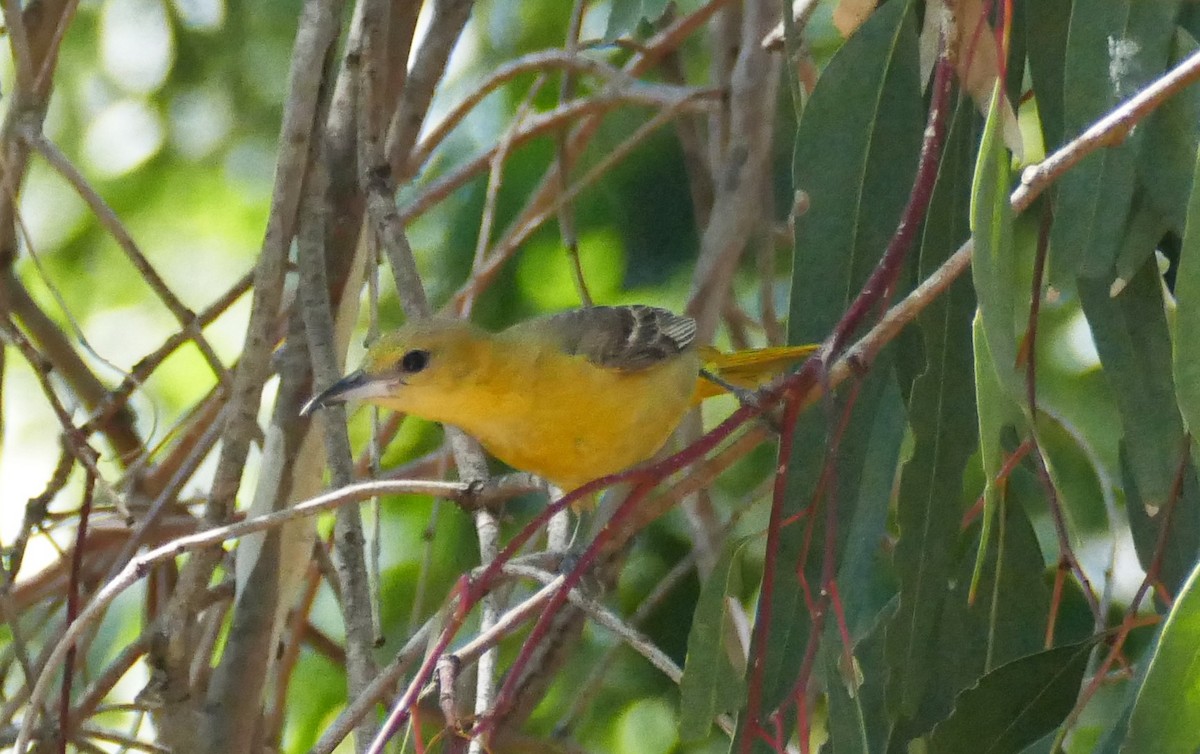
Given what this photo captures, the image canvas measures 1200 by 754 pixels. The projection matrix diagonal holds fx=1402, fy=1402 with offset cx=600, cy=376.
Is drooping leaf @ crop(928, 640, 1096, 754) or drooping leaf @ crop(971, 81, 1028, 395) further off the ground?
drooping leaf @ crop(971, 81, 1028, 395)

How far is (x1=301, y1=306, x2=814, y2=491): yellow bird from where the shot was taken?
2449 mm

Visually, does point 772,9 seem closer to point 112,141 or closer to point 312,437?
point 312,437

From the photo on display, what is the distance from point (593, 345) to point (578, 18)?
0.84 m

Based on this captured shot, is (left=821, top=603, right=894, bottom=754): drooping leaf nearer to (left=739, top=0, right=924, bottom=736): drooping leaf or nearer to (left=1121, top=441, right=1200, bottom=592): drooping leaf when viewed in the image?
(left=739, top=0, right=924, bottom=736): drooping leaf

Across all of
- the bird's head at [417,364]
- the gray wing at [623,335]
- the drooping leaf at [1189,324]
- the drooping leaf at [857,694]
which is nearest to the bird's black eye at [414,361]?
the bird's head at [417,364]

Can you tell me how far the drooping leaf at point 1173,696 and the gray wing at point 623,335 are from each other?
1.35 m

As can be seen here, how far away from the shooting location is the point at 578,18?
3.11 m

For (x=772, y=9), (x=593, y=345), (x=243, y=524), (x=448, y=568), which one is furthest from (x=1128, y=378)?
(x=448, y=568)

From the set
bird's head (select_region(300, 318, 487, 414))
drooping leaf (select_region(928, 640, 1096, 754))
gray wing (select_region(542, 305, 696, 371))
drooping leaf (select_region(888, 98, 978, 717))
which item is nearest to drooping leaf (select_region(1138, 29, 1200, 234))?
drooping leaf (select_region(888, 98, 978, 717))

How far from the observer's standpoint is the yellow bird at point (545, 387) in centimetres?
245

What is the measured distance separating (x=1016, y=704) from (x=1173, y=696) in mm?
487

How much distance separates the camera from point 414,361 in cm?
245

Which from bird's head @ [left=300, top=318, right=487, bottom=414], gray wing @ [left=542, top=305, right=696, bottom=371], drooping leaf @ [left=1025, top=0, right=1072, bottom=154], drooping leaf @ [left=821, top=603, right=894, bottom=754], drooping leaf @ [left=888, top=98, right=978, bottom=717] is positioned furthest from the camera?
gray wing @ [left=542, top=305, right=696, bottom=371]

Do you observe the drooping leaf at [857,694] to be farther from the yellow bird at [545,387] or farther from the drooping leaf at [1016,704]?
the yellow bird at [545,387]
